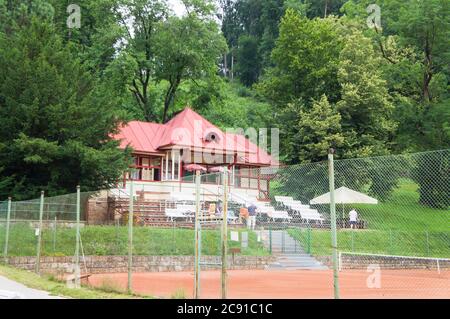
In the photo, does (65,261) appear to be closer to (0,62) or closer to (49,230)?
(49,230)

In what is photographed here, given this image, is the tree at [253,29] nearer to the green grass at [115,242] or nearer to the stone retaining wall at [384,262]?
the stone retaining wall at [384,262]

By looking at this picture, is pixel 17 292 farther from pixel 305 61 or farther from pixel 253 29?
pixel 253 29

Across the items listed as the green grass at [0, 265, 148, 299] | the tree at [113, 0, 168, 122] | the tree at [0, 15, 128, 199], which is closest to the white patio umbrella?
the green grass at [0, 265, 148, 299]

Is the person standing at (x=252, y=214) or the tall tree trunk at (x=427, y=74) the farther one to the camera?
the tall tree trunk at (x=427, y=74)

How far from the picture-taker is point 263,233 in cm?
2495

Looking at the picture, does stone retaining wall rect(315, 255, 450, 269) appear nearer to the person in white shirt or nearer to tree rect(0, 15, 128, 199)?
the person in white shirt

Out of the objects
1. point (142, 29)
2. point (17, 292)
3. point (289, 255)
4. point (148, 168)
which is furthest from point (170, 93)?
point (17, 292)

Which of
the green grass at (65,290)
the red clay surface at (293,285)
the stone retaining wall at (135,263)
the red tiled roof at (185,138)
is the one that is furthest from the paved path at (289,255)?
the red tiled roof at (185,138)

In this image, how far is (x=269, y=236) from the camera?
25438 mm

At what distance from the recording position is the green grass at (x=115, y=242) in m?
21.3

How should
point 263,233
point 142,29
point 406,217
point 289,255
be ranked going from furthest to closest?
point 142,29 → point 289,255 → point 263,233 → point 406,217

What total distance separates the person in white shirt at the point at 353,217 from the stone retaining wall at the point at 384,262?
1112 cm

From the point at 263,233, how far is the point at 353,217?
38.5 feet

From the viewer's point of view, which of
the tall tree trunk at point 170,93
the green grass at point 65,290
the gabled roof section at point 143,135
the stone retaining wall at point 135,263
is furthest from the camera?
the tall tree trunk at point 170,93
